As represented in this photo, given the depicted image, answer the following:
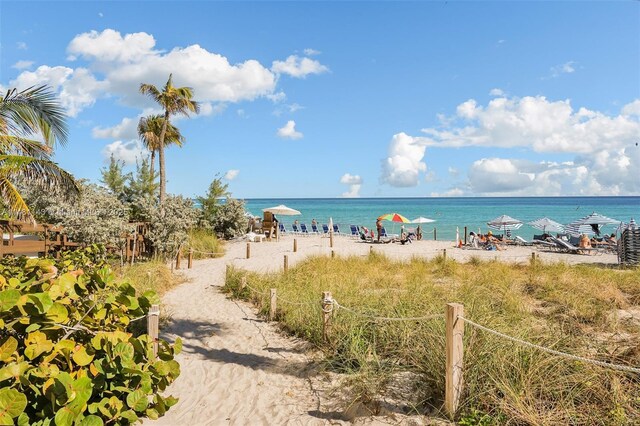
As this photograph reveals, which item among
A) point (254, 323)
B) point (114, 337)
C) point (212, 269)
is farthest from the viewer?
point (212, 269)

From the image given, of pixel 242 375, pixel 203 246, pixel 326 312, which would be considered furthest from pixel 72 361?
pixel 203 246

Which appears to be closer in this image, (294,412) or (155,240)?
(294,412)

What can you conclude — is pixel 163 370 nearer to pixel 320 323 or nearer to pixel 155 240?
pixel 320 323

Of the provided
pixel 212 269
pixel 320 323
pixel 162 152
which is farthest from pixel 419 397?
pixel 162 152

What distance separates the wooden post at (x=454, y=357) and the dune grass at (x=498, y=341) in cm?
11

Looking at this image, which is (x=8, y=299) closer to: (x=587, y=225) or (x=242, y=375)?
(x=242, y=375)

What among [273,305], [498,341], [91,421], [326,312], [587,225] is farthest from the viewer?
[587,225]

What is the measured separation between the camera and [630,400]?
331cm

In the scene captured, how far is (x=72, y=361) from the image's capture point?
2.23m

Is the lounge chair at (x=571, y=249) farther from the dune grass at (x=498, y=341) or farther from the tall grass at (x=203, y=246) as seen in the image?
the tall grass at (x=203, y=246)

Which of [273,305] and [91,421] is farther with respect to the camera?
[273,305]

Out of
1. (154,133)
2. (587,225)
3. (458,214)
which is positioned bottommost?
(587,225)

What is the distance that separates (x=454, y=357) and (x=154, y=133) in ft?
83.7

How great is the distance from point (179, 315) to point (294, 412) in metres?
4.58
